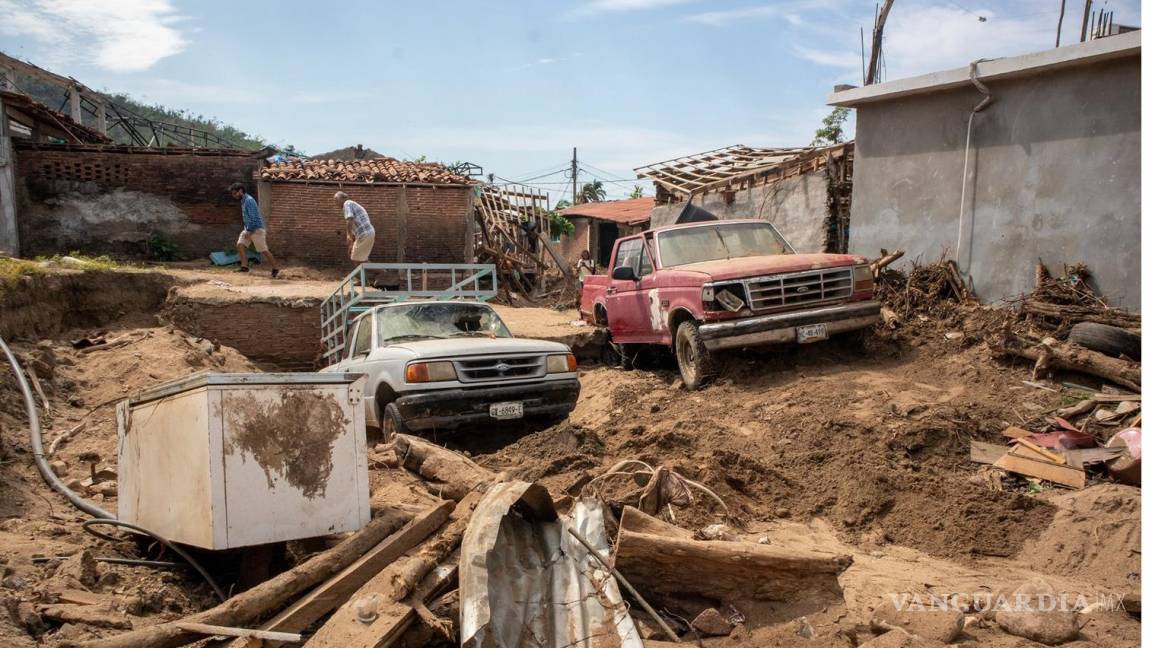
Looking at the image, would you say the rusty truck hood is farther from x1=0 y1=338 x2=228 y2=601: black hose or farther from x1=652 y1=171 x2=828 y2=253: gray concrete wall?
x1=0 y1=338 x2=228 y2=601: black hose

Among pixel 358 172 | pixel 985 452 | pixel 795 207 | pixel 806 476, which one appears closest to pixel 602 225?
pixel 358 172

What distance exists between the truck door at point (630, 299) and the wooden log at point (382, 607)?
6.86m

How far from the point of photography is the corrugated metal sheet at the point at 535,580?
406cm

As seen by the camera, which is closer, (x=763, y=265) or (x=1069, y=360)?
(x=1069, y=360)

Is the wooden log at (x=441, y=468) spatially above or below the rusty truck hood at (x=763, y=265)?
below

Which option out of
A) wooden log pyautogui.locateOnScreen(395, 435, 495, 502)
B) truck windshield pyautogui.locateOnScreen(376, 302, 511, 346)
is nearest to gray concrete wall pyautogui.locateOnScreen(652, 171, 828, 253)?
truck windshield pyautogui.locateOnScreen(376, 302, 511, 346)

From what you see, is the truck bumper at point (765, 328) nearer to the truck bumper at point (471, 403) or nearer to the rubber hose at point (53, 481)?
the truck bumper at point (471, 403)

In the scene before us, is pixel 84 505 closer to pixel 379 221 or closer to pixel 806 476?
pixel 806 476

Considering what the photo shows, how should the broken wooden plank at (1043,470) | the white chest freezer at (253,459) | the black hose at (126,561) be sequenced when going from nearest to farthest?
the white chest freezer at (253,459) → the black hose at (126,561) → the broken wooden plank at (1043,470)

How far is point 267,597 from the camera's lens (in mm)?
3969

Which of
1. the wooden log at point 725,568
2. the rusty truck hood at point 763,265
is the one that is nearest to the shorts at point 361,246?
the rusty truck hood at point 763,265

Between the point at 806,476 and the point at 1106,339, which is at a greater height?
the point at 1106,339

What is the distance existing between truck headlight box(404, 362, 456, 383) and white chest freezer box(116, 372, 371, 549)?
2.90 meters

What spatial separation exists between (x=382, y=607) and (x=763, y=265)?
6.82 metres
